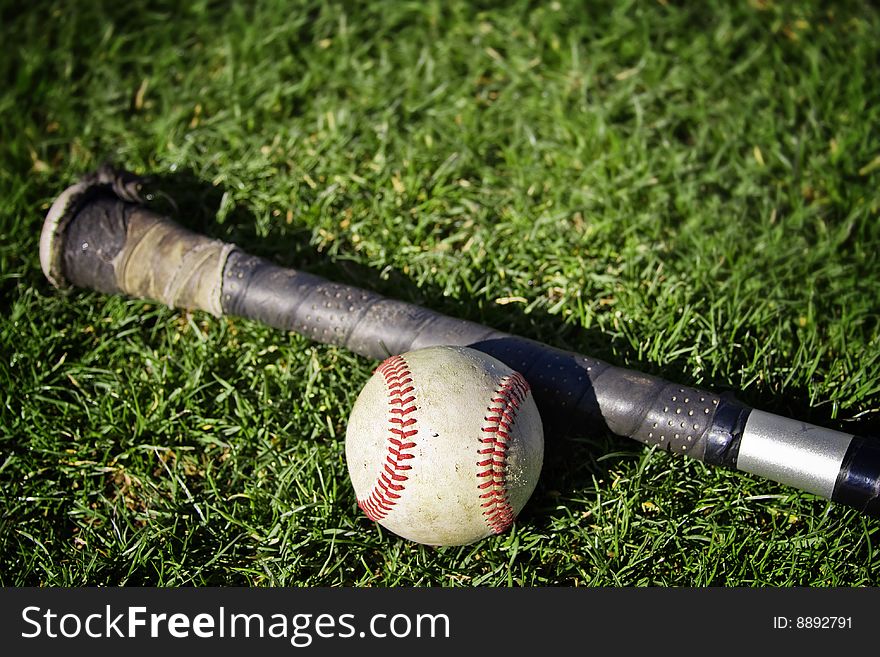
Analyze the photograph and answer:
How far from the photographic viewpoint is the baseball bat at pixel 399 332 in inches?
137

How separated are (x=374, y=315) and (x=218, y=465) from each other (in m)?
1.01

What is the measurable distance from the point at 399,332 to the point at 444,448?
88 cm

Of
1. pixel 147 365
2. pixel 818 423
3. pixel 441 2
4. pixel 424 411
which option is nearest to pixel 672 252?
pixel 818 423

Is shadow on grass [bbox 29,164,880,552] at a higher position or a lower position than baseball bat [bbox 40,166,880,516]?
lower

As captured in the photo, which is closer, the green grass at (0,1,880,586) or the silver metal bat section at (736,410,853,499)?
the silver metal bat section at (736,410,853,499)

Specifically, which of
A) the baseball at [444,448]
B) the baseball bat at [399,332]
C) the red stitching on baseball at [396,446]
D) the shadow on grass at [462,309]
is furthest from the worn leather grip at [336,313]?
the red stitching on baseball at [396,446]

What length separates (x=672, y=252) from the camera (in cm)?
455

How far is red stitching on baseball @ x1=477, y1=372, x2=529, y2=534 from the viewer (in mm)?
3225

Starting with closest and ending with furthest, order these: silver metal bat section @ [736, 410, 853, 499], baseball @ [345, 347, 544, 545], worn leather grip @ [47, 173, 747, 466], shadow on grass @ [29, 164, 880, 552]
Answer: baseball @ [345, 347, 544, 545]
silver metal bat section @ [736, 410, 853, 499]
worn leather grip @ [47, 173, 747, 466]
shadow on grass @ [29, 164, 880, 552]

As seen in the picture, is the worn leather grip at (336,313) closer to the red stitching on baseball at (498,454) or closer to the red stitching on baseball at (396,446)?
the red stitching on baseball at (498,454)

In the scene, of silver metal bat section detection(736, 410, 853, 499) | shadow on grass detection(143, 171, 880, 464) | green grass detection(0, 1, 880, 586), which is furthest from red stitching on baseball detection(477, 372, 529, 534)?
silver metal bat section detection(736, 410, 853, 499)

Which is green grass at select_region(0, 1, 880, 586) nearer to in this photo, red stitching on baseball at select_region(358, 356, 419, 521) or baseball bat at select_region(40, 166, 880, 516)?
baseball bat at select_region(40, 166, 880, 516)

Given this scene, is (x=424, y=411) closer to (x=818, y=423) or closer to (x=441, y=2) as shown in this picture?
(x=818, y=423)

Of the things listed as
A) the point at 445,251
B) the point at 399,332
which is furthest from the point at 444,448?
the point at 445,251
